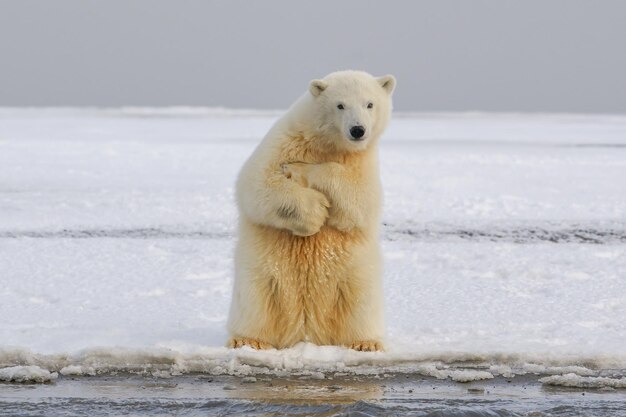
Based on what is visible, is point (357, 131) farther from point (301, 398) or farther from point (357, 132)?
point (301, 398)

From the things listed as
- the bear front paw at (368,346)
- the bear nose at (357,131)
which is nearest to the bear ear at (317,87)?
the bear nose at (357,131)

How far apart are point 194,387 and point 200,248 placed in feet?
10.7

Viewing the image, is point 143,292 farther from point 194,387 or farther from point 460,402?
point 460,402

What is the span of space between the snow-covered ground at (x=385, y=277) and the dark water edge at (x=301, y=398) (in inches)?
5.0

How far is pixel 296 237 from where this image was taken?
4.19m

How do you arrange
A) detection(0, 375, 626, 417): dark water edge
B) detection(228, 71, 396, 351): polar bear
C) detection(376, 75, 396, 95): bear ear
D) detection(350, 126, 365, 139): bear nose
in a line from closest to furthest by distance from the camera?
1. detection(0, 375, 626, 417): dark water edge
2. detection(350, 126, 365, 139): bear nose
3. detection(228, 71, 396, 351): polar bear
4. detection(376, 75, 396, 95): bear ear

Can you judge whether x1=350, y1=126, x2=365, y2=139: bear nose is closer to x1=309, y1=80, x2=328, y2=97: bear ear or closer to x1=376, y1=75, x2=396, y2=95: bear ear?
x1=309, y1=80, x2=328, y2=97: bear ear

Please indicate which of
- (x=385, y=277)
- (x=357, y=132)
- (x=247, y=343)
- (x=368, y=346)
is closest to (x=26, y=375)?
(x=247, y=343)

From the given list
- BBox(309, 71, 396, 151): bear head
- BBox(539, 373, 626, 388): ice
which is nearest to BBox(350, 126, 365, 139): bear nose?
BBox(309, 71, 396, 151): bear head

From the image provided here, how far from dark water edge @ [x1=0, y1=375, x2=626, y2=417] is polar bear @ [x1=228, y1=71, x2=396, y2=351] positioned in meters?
0.46

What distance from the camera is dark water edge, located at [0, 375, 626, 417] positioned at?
3.23 metres

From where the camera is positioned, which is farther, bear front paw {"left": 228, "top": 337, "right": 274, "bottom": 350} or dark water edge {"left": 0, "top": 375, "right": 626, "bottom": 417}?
bear front paw {"left": 228, "top": 337, "right": 274, "bottom": 350}

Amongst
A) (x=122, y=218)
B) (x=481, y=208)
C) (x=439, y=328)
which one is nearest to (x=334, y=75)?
(x=439, y=328)

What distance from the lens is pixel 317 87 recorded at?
4.14m
